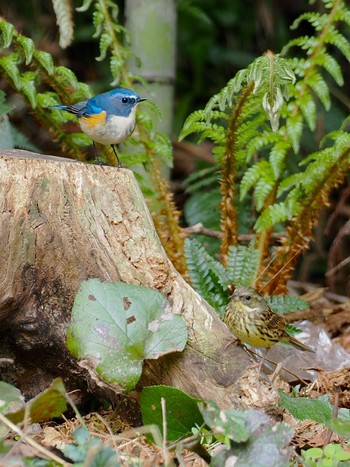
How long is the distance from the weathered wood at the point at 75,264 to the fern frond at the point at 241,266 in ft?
3.36

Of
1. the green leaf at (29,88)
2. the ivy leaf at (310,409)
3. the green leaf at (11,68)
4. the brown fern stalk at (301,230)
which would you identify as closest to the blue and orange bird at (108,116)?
the green leaf at (29,88)

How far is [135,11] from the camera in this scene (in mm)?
5312

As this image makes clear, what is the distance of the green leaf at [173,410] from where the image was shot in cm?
289

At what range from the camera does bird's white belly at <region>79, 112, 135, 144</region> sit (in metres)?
4.20

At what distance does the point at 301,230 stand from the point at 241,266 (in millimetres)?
533

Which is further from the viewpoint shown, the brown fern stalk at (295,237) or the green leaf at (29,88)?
the brown fern stalk at (295,237)

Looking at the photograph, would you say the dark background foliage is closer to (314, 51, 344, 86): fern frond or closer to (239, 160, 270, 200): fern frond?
(314, 51, 344, 86): fern frond

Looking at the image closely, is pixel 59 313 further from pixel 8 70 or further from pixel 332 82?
pixel 332 82

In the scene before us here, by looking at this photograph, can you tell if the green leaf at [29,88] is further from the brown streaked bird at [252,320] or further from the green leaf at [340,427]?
the green leaf at [340,427]

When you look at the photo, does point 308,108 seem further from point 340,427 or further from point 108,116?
point 340,427

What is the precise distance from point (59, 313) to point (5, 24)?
178 cm

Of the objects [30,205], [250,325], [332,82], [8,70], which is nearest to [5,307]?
[30,205]

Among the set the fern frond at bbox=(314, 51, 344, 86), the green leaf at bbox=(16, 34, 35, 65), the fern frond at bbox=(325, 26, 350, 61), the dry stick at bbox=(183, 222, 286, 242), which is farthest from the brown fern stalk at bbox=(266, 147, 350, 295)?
the green leaf at bbox=(16, 34, 35, 65)

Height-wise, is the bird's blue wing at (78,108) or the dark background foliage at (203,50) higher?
the bird's blue wing at (78,108)
